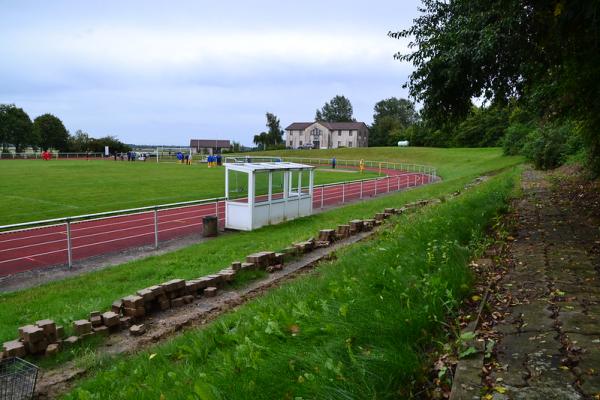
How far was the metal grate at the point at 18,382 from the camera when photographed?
4.78m

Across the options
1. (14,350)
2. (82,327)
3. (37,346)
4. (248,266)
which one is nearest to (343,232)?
(248,266)

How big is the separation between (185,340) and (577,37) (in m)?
7.09

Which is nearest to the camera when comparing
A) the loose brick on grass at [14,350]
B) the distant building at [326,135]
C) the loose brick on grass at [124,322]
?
the loose brick on grass at [14,350]

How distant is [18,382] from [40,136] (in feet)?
328

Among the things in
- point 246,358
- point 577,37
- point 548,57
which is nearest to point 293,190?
point 548,57

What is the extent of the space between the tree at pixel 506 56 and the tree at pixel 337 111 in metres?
128

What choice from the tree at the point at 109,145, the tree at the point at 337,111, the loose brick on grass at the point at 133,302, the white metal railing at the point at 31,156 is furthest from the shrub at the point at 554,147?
the tree at the point at 337,111

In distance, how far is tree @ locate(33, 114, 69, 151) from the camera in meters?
93.8

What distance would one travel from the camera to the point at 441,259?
5.69 metres

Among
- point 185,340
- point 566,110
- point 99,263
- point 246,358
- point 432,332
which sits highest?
point 566,110

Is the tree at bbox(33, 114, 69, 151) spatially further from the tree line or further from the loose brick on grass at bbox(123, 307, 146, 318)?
the loose brick on grass at bbox(123, 307, 146, 318)

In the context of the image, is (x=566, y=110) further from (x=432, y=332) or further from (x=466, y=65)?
(x=432, y=332)

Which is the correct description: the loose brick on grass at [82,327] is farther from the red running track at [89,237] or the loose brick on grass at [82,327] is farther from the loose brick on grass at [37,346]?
the red running track at [89,237]

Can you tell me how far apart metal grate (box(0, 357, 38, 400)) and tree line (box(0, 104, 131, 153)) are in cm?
8827
